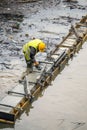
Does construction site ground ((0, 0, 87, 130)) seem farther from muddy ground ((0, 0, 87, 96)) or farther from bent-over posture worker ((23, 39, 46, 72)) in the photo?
bent-over posture worker ((23, 39, 46, 72))

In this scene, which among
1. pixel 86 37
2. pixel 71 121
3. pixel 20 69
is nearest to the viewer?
pixel 71 121

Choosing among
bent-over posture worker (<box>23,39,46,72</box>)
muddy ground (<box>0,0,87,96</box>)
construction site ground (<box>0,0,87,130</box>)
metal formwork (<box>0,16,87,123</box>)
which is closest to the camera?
metal formwork (<box>0,16,87,123</box>)

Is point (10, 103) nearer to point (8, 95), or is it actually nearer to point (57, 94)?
point (8, 95)

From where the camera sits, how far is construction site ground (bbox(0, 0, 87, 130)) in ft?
39.0

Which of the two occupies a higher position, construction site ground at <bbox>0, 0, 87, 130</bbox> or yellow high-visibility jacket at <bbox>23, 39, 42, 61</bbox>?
yellow high-visibility jacket at <bbox>23, 39, 42, 61</bbox>

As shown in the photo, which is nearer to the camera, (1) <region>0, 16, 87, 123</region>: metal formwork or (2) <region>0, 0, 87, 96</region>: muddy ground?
(1) <region>0, 16, 87, 123</region>: metal formwork

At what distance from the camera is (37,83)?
13.2 meters

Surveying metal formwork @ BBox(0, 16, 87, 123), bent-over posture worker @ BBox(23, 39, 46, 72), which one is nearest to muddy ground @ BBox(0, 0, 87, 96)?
metal formwork @ BBox(0, 16, 87, 123)

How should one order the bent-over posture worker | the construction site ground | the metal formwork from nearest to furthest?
the metal formwork, the construction site ground, the bent-over posture worker

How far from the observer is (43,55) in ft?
54.0

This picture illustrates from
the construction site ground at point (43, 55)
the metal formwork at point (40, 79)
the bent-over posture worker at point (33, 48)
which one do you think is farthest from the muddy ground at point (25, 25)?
the bent-over posture worker at point (33, 48)

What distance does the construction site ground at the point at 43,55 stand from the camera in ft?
39.0

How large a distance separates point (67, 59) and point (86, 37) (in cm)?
302

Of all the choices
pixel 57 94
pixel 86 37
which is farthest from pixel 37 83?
pixel 86 37
